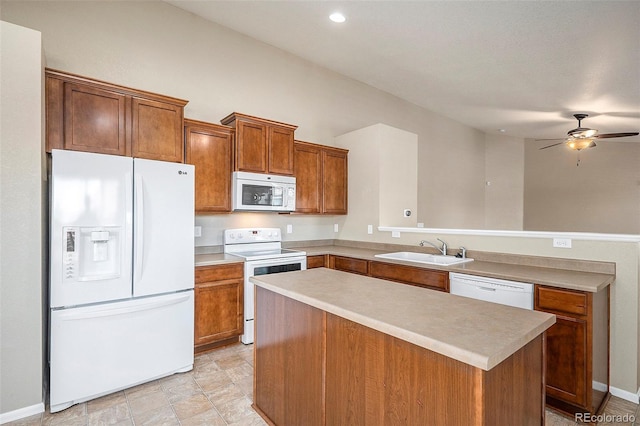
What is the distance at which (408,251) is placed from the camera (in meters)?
3.84

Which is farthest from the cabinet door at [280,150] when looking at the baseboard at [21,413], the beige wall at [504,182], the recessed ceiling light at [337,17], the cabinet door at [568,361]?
the beige wall at [504,182]

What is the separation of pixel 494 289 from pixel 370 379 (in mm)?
1623

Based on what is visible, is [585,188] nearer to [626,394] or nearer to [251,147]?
[626,394]

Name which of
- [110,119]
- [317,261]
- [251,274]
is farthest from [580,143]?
[110,119]

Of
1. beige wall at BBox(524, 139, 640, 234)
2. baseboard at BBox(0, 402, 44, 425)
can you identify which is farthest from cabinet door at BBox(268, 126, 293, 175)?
beige wall at BBox(524, 139, 640, 234)

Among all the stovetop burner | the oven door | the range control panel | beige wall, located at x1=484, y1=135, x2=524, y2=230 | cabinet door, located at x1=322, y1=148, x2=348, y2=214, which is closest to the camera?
the oven door

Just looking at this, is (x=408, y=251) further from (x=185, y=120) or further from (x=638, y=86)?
(x=638, y=86)

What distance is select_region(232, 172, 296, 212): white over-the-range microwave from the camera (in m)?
3.43

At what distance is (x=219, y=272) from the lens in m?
3.09

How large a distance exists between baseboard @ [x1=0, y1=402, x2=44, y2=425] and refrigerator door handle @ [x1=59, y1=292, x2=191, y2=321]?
0.60 meters

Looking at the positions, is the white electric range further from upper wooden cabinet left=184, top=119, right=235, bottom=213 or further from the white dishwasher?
the white dishwasher

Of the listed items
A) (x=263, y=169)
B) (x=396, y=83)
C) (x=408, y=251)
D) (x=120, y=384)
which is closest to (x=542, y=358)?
(x=408, y=251)

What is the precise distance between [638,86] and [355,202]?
385 cm

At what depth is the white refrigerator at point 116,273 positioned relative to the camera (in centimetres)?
214
